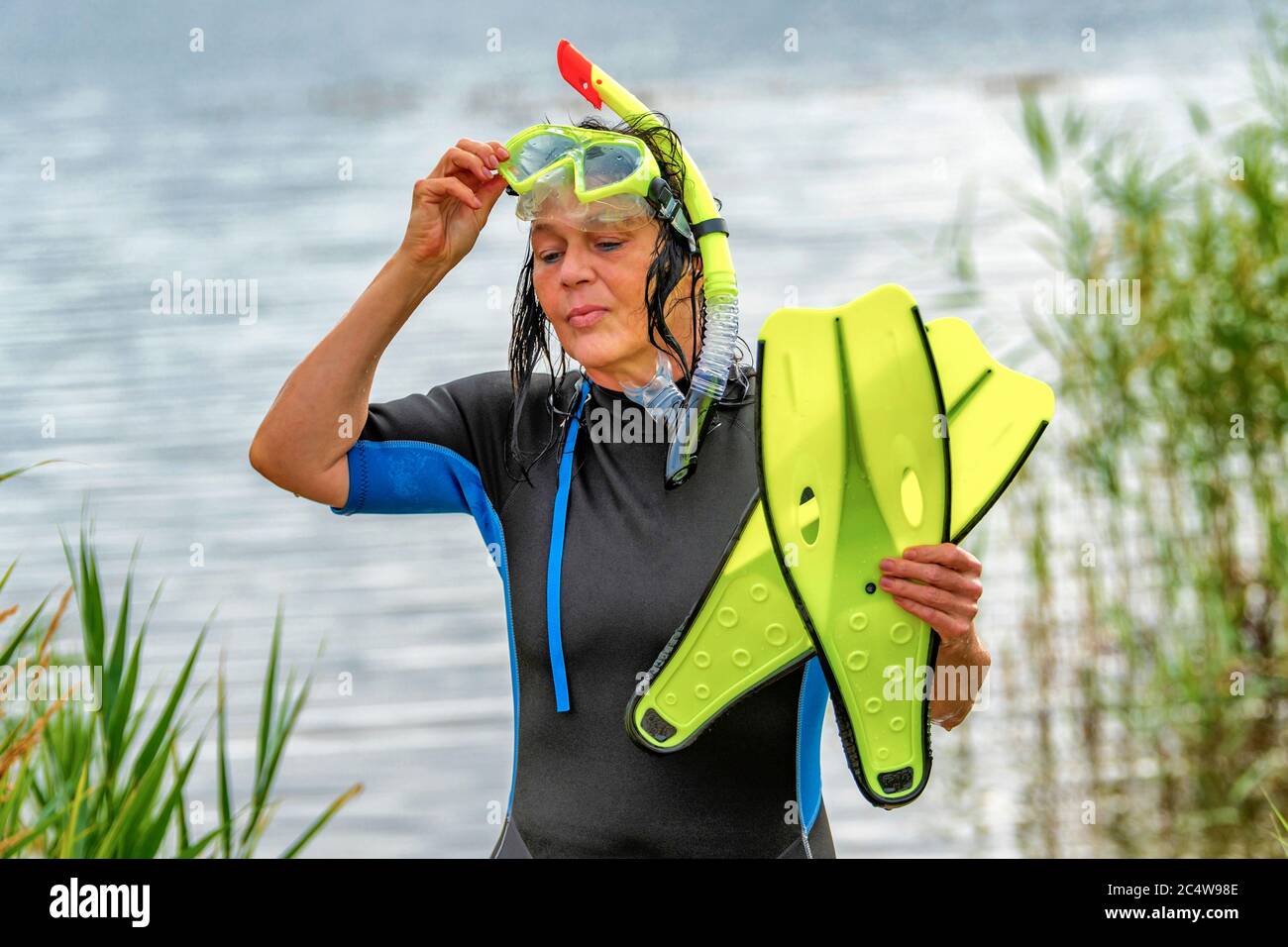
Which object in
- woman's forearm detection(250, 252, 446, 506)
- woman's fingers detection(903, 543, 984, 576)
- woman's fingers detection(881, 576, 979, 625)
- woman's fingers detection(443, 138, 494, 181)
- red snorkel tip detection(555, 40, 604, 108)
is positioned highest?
red snorkel tip detection(555, 40, 604, 108)

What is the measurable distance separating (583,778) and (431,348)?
2387mm

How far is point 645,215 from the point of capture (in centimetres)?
137

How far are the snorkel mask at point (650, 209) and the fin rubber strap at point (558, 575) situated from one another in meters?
0.10

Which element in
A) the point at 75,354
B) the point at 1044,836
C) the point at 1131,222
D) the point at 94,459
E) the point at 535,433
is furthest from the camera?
the point at 75,354

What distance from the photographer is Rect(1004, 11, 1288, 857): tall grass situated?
2.84 meters

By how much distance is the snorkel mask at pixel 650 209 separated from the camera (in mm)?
1354

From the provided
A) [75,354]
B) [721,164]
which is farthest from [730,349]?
[75,354]

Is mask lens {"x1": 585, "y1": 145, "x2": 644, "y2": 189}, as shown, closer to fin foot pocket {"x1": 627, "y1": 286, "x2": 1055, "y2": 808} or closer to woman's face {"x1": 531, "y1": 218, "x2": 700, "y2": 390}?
woman's face {"x1": 531, "y1": 218, "x2": 700, "y2": 390}

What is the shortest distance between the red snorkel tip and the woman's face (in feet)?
0.67

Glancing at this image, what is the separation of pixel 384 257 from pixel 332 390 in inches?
111

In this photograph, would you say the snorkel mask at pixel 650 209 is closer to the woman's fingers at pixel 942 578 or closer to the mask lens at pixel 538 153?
the mask lens at pixel 538 153

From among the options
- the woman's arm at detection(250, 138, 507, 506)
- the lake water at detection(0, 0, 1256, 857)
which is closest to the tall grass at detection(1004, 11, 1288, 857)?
the lake water at detection(0, 0, 1256, 857)

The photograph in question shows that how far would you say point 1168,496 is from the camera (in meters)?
2.92
